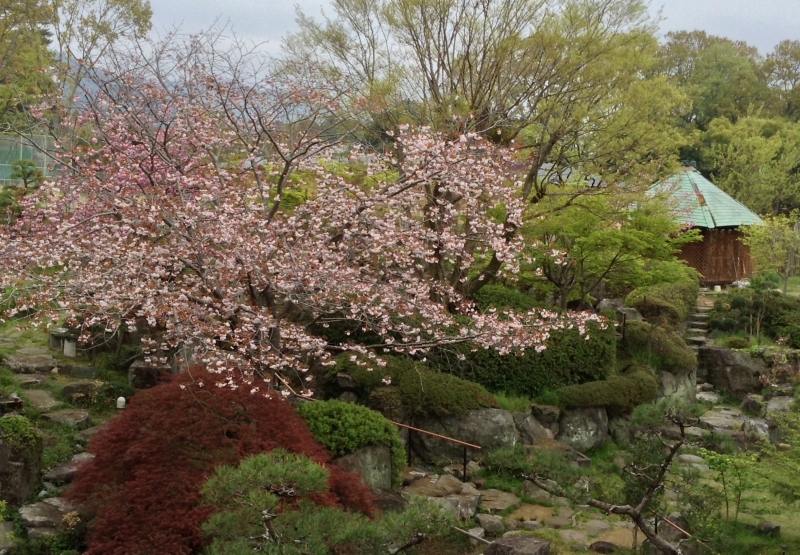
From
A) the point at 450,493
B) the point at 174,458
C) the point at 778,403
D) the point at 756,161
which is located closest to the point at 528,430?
the point at 450,493

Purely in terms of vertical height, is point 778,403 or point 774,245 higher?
point 774,245

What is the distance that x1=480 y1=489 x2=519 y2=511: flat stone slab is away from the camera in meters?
9.12

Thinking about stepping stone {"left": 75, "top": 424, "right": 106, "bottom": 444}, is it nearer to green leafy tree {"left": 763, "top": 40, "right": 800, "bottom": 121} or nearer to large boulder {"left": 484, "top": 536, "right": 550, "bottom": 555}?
large boulder {"left": 484, "top": 536, "right": 550, "bottom": 555}

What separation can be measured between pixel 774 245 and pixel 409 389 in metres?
16.4

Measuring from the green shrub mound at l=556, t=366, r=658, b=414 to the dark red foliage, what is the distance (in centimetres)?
574

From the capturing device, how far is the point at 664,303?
19.1m

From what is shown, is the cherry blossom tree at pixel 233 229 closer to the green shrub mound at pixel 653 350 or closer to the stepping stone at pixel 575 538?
the stepping stone at pixel 575 538

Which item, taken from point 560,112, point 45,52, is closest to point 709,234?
point 560,112

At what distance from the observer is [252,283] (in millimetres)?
8430

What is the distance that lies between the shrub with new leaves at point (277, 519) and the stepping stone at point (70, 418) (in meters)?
4.66

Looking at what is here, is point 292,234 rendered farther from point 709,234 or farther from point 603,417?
point 709,234

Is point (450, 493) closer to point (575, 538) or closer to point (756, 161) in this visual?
point (575, 538)

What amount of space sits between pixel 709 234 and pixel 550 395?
49.8ft

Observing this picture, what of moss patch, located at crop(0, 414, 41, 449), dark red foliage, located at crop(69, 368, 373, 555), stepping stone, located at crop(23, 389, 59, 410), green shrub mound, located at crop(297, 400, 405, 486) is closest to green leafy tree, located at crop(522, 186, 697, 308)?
green shrub mound, located at crop(297, 400, 405, 486)
